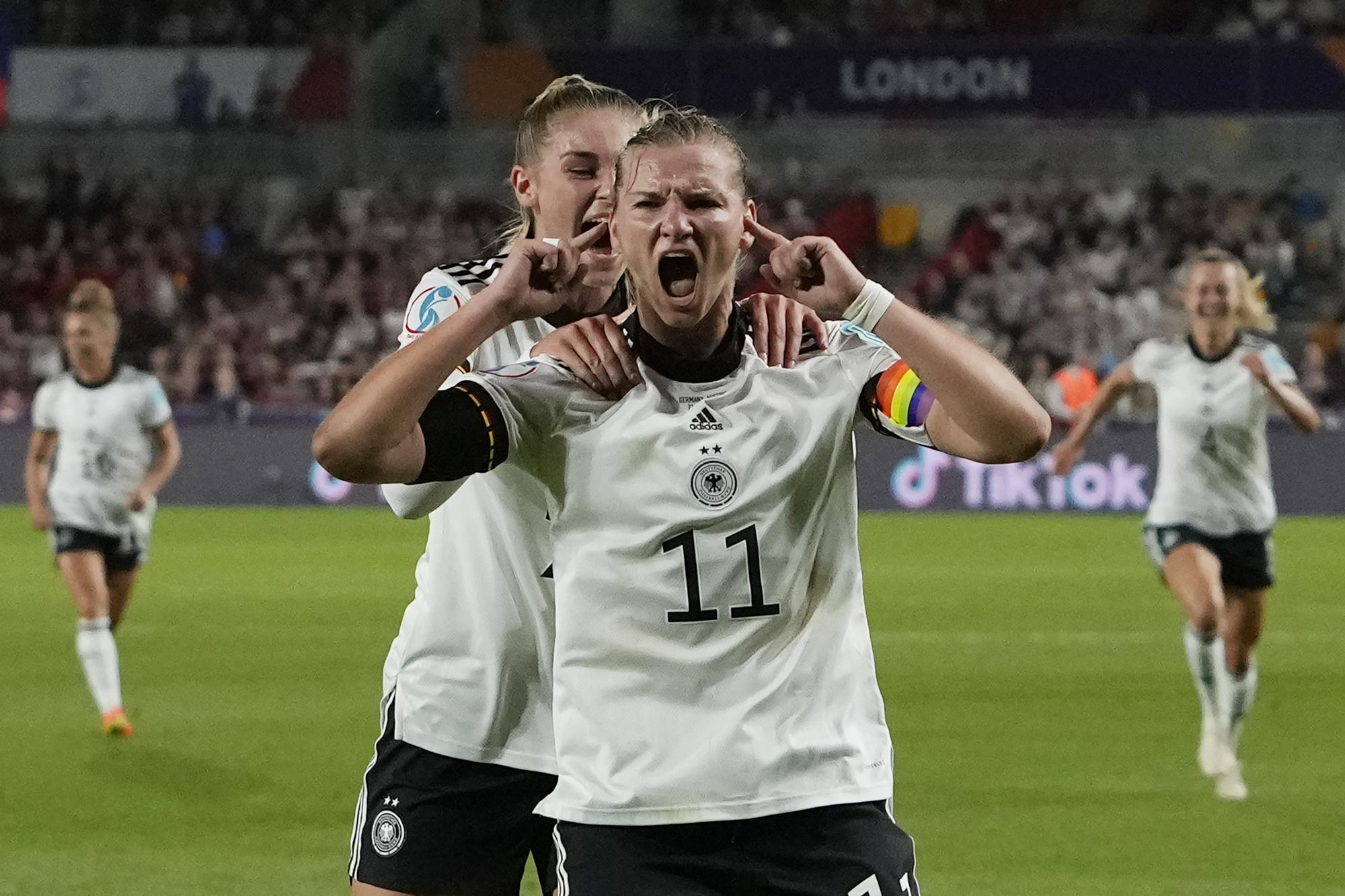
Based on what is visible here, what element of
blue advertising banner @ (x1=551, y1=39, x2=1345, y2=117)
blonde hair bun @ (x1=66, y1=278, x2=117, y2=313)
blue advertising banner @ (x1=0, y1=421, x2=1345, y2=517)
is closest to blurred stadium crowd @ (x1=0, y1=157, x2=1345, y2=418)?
blue advertising banner @ (x1=551, y1=39, x2=1345, y2=117)

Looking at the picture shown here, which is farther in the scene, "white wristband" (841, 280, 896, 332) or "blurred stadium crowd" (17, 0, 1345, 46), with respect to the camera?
"blurred stadium crowd" (17, 0, 1345, 46)

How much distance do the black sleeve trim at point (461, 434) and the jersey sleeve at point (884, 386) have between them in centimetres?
57

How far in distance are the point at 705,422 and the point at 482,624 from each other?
1006mm

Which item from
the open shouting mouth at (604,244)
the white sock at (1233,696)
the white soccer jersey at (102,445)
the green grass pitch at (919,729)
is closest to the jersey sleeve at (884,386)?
the open shouting mouth at (604,244)

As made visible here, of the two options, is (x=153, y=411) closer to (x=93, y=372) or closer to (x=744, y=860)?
(x=93, y=372)

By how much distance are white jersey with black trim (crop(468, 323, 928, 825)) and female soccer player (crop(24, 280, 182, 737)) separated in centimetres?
721

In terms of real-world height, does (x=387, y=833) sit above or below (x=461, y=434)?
below

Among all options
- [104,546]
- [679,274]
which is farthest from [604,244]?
[104,546]

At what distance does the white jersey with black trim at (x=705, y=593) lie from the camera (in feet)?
10.4

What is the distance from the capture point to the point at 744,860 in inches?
124

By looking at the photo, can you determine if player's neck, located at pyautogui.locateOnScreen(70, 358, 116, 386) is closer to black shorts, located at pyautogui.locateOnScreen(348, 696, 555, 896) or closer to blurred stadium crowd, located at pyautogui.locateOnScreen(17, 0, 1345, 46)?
black shorts, located at pyautogui.locateOnScreen(348, 696, 555, 896)

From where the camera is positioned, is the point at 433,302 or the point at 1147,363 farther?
the point at 1147,363

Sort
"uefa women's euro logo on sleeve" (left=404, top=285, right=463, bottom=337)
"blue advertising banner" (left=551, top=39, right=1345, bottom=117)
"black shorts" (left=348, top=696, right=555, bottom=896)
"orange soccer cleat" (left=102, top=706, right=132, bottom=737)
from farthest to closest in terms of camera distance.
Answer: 1. "blue advertising banner" (left=551, top=39, right=1345, bottom=117)
2. "orange soccer cleat" (left=102, top=706, right=132, bottom=737)
3. "black shorts" (left=348, top=696, right=555, bottom=896)
4. "uefa women's euro logo on sleeve" (left=404, top=285, right=463, bottom=337)

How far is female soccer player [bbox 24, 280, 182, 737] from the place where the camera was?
1024 cm
